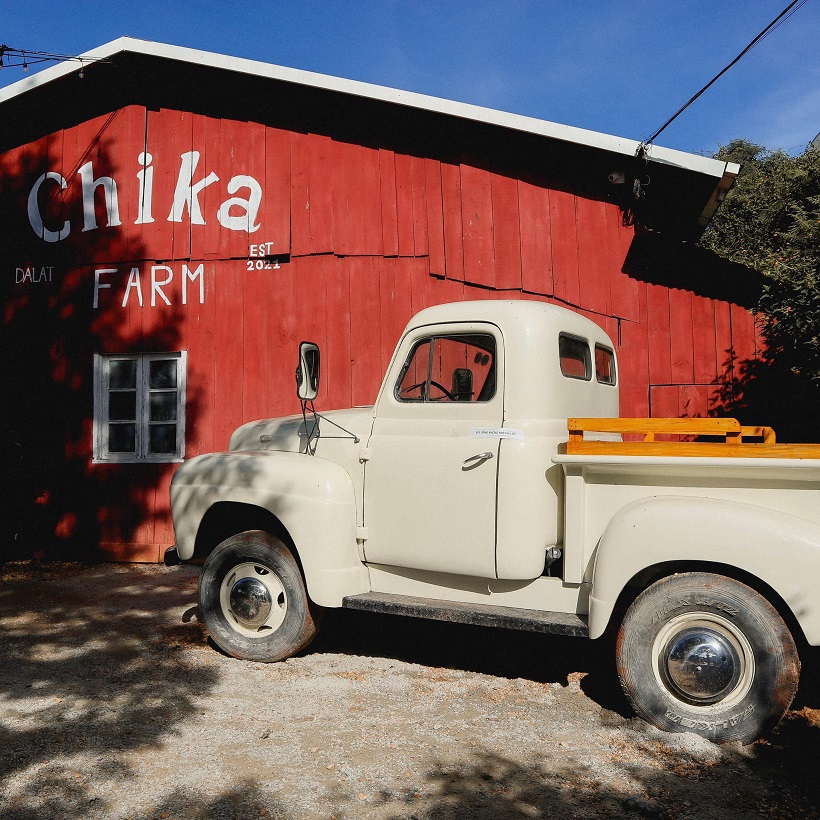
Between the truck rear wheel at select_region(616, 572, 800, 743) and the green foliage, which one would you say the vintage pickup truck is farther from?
the green foliage

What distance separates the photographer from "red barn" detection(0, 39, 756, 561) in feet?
27.0

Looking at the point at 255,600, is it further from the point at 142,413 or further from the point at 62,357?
the point at 62,357

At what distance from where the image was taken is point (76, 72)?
9.32m

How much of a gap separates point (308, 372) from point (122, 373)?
17.3 ft

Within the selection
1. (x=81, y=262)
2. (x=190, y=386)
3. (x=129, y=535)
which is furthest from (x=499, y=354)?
(x=81, y=262)

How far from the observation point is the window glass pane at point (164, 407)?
9156 millimetres

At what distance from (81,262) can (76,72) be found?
2.22m

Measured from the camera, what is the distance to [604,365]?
556 centimetres

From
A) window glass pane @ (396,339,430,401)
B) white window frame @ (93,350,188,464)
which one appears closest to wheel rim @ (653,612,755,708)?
window glass pane @ (396,339,430,401)

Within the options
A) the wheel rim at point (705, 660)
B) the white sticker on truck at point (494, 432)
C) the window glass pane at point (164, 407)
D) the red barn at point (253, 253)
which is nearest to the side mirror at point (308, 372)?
the white sticker on truck at point (494, 432)

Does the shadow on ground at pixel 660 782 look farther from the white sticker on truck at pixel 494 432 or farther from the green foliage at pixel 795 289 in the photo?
the green foliage at pixel 795 289

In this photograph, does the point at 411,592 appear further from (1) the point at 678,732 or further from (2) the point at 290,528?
(1) the point at 678,732

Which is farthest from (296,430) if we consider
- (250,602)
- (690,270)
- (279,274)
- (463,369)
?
(690,270)

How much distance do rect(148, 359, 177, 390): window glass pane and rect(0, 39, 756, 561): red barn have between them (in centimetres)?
3
